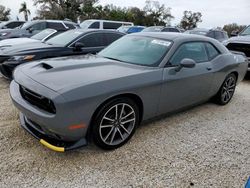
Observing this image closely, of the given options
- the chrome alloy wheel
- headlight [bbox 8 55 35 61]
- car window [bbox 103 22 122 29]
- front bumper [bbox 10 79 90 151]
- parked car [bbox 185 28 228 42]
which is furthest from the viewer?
car window [bbox 103 22 122 29]

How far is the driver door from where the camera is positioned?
3664mm

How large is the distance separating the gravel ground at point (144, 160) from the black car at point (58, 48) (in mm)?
1638

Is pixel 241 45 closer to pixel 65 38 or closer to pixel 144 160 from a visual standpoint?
pixel 65 38

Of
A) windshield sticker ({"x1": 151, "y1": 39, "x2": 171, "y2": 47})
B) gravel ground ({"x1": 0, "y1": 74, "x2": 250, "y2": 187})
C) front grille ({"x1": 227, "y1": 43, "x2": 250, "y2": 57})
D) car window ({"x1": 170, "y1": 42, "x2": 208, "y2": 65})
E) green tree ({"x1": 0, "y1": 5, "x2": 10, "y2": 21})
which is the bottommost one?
green tree ({"x1": 0, "y1": 5, "x2": 10, "y2": 21})

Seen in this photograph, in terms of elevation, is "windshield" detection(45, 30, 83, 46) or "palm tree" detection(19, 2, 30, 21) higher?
"windshield" detection(45, 30, 83, 46)

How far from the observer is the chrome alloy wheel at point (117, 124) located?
10.1 feet

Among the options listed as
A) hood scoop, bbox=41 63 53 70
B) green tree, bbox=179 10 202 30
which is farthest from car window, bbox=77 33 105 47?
green tree, bbox=179 10 202 30

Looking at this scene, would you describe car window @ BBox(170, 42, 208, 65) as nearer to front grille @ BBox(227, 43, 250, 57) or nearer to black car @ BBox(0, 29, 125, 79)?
black car @ BBox(0, 29, 125, 79)

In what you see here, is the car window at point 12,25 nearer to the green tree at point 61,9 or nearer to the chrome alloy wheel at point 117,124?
the chrome alloy wheel at point 117,124

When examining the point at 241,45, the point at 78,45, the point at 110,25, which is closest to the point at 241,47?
the point at 241,45

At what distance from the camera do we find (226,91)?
517cm

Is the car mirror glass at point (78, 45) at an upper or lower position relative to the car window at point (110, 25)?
upper

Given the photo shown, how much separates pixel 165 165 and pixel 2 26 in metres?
16.2

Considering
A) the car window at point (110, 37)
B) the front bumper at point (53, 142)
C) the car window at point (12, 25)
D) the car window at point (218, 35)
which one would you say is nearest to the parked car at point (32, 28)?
the car window at point (12, 25)
